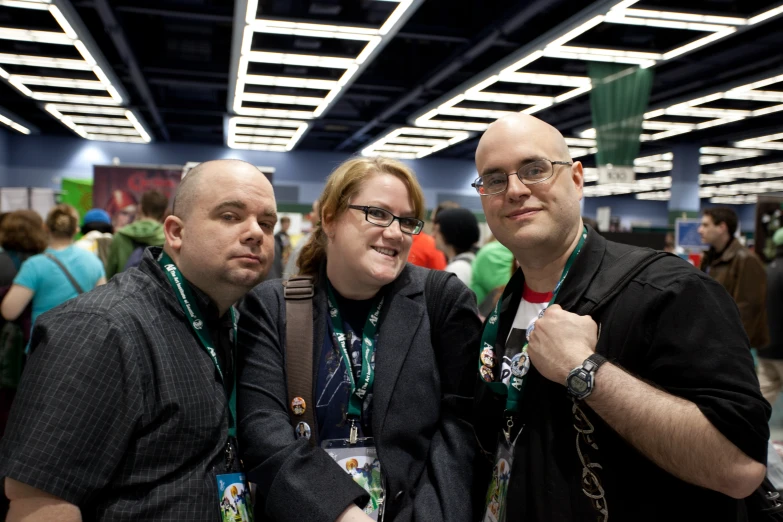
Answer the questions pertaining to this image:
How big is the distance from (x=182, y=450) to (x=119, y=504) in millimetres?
181

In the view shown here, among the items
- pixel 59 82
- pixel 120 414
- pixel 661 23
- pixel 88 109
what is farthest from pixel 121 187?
pixel 88 109

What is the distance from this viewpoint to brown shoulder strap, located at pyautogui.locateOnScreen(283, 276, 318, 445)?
1.82 metres

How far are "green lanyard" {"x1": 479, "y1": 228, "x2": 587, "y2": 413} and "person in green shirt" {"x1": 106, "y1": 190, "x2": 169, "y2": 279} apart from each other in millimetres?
3526

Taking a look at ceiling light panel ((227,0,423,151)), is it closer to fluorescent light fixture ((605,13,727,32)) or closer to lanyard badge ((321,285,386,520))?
fluorescent light fixture ((605,13,727,32))

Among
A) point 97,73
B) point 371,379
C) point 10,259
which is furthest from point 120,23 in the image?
point 371,379

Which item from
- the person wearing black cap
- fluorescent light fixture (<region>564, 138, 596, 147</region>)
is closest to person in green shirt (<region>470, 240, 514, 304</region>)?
the person wearing black cap

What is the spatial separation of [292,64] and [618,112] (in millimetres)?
5424

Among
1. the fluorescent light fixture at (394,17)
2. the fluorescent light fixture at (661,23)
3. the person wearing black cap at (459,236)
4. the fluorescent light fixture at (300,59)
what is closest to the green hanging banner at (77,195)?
the fluorescent light fixture at (300,59)

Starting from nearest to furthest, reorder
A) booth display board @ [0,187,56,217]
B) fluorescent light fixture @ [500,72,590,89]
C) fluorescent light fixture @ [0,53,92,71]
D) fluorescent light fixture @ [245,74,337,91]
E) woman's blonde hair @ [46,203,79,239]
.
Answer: woman's blonde hair @ [46,203,79,239] < booth display board @ [0,187,56,217] < fluorescent light fixture @ [0,53,92,71] < fluorescent light fixture @ [500,72,590,89] < fluorescent light fixture @ [245,74,337,91]

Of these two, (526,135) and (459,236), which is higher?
(526,135)

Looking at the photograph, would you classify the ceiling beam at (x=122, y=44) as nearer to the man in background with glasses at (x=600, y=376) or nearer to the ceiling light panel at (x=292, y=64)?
the ceiling light panel at (x=292, y=64)

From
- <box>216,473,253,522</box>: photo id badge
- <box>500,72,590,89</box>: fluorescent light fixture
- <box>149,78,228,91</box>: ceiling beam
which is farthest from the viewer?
<box>149,78,228,91</box>: ceiling beam

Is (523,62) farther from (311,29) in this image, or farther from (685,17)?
(311,29)

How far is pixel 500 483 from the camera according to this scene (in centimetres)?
167
